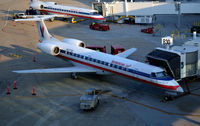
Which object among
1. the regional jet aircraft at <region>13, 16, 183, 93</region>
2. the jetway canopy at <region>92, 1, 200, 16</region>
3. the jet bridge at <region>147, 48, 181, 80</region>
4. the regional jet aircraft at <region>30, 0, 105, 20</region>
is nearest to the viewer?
the regional jet aircraft at <region>13, 16, 183, 93</region>

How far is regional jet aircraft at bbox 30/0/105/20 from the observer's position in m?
52.9

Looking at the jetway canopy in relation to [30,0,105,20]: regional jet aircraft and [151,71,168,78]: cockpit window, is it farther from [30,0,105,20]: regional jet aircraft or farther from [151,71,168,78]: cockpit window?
[151,71,168,78]: cockpit window

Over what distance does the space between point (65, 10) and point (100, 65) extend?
2988 centimetres

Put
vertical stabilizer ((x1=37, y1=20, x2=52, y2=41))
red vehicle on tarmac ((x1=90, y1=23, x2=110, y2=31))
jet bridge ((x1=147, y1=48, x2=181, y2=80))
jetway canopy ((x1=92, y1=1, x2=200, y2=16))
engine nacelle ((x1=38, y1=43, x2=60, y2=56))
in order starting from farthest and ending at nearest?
jetway canopy ((x1=92, y1=1, x2=200, y2=16))
red vehicle on tarmac ((x1=90, y1=23, x2=110, y2=31))
vertical stabilizer ((x1=37, y1=20, x2=52, y2=41))
engine nacelle ((x1=38, y1=43, x2=60, y2=56))
jet bridge ((x1=147, y1=48, x2=181, y2=80))

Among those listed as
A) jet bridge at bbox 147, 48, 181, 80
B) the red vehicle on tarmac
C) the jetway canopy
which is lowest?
jet bridge at bbox 147, 48, 181, 80

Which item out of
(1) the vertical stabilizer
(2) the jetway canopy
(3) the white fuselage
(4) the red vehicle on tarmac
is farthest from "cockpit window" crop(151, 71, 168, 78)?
(2) the jetway canopy

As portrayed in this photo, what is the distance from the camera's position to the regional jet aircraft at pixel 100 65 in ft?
78.1

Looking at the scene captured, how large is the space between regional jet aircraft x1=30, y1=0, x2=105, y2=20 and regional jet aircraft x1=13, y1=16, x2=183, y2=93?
20.3 meters

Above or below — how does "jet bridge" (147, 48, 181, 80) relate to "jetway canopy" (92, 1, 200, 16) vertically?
below

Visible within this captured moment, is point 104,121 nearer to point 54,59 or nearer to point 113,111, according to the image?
point 113,111

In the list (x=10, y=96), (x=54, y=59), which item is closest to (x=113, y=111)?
(x=10, y=96)

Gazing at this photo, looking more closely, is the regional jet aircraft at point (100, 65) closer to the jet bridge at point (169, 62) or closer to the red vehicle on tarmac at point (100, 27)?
the jet bridge at point (169, 62)

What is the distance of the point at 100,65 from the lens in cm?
2739

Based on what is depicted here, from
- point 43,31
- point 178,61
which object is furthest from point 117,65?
point 43,31
